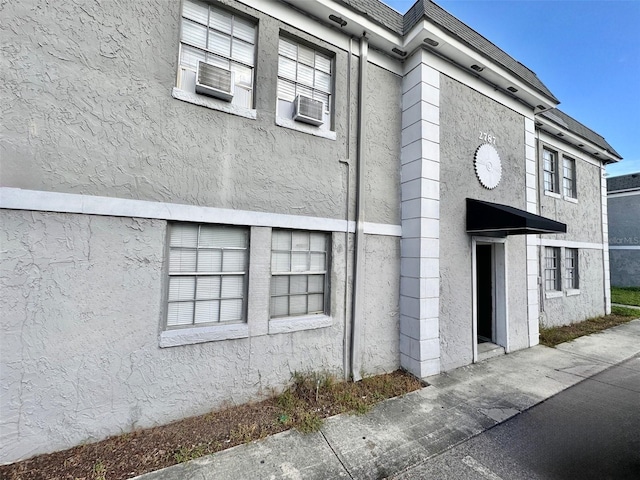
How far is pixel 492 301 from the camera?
6.91m

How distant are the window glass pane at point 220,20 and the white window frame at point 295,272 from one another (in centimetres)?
330

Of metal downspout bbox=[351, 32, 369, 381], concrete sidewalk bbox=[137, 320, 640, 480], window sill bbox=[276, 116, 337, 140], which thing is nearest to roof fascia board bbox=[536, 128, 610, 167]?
concrete sidewalk bbox=[137, 320, 640, 480]

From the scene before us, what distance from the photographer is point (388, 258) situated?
559cm

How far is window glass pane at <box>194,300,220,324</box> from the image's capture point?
4164mm

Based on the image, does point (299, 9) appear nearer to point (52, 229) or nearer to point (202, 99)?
point (202, 99)

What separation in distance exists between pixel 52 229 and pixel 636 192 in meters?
27.3

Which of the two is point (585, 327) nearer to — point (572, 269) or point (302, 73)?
point (572, 269)

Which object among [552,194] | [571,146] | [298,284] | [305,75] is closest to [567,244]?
[552,194]

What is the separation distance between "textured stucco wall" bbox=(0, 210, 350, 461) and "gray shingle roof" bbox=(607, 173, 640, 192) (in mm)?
25679

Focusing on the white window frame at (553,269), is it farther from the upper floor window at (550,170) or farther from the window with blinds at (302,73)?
the window with blinds at (302,73)

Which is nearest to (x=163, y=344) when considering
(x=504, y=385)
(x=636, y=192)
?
Answer: (x=504, y=385)

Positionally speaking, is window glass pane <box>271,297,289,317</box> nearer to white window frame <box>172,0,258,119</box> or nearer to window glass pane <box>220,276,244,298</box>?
window glass pane <box>220,276,244,298</box>

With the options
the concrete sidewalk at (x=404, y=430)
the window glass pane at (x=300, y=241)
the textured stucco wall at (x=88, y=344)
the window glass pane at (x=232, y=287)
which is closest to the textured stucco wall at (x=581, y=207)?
the concrete sidewalk at (x=404, y=430)

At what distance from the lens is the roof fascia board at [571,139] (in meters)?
8.97
